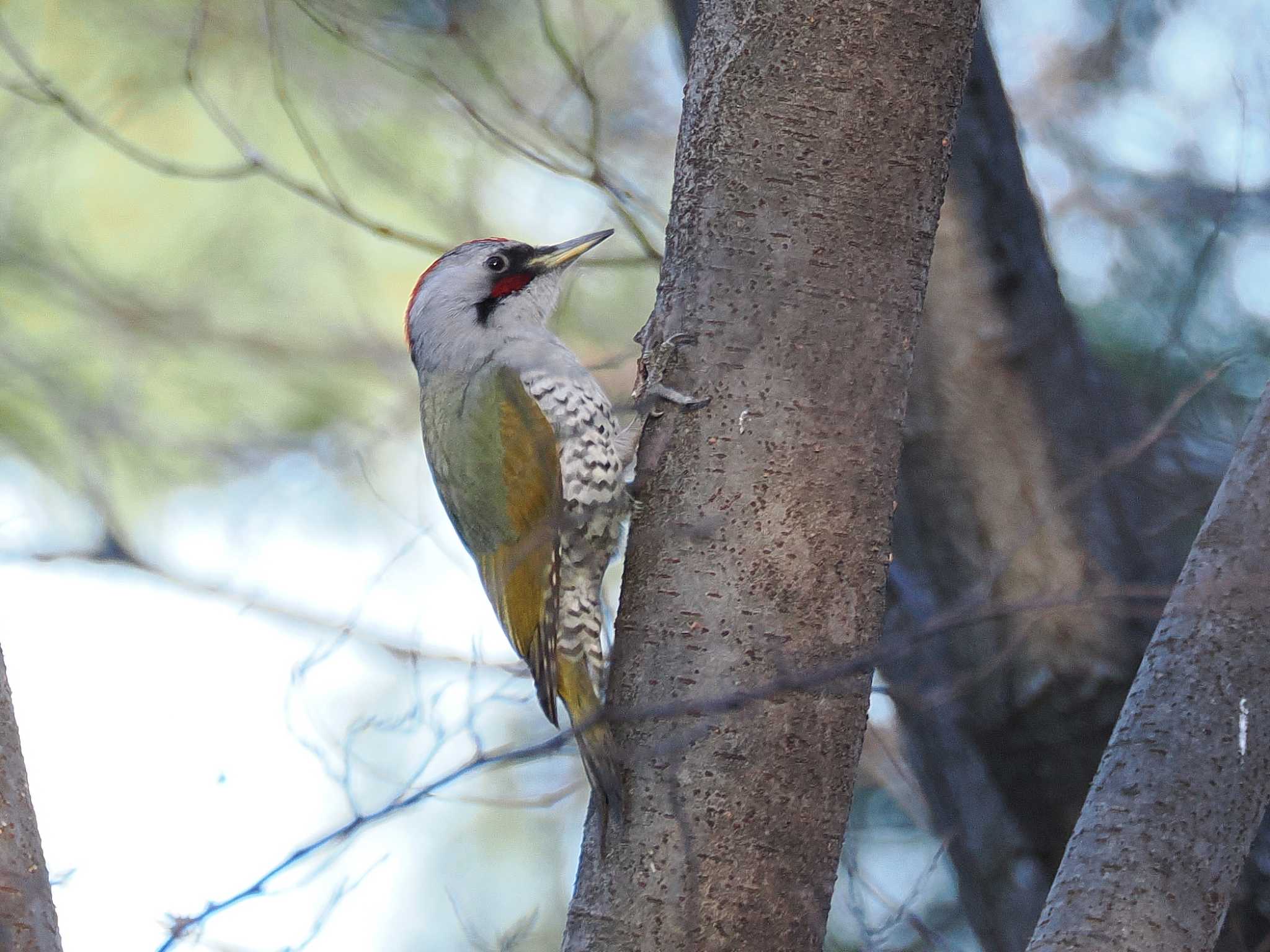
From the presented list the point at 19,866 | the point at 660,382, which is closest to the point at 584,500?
the point at 660,382

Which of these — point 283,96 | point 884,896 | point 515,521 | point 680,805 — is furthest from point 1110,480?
point 283,96

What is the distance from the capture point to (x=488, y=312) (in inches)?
137

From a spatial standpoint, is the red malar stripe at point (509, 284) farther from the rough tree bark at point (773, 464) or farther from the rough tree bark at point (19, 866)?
the rough tree bark at point (19, 866)

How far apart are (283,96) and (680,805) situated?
9.31ft

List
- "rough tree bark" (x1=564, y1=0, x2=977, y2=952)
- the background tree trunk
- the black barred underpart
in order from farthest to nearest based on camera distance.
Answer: the background tree trunk, the black barred underpart, "rough tree bark" (x1=564, y1=0, x2=977, y2=952)

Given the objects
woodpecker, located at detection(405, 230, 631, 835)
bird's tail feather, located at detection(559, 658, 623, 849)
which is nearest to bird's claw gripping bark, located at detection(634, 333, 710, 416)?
woodpecker, located at detection(405, 230, 631, 835)

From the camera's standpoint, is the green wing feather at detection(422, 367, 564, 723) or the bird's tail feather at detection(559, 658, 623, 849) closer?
the bird's tail feather at detection(559, 658, 623, 849)

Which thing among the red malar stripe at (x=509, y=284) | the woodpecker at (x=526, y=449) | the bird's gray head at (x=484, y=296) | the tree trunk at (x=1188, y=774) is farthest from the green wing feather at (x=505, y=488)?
the tree trunk at (x=1188, y=774)

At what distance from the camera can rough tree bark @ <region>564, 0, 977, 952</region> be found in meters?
1.92

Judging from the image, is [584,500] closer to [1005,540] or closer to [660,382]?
[660,382]

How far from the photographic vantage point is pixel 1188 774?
2088 mm

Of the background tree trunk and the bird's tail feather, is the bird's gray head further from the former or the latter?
the bird's tail feather

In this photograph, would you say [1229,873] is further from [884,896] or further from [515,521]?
[515,521]

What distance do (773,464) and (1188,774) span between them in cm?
78
